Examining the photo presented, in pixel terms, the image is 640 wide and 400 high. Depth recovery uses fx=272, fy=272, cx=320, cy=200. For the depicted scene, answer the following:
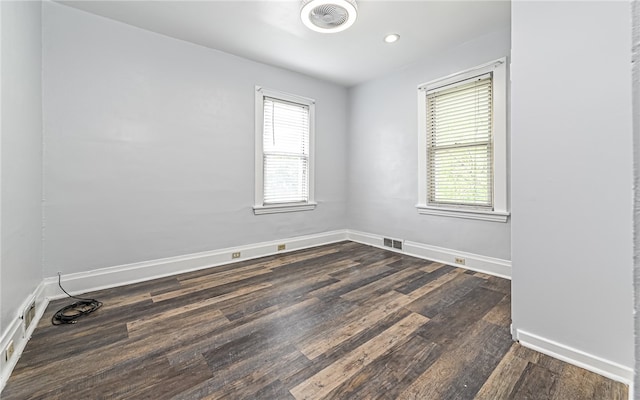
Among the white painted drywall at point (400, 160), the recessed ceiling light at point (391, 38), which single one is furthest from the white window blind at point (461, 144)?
the recessed ceiling light at point (391, 38)

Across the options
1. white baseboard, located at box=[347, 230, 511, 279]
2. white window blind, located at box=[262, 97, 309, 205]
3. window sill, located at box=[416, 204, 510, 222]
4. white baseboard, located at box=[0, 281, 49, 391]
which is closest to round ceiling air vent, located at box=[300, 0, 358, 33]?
white window blind, located at box=[262, 97, 309, 205]

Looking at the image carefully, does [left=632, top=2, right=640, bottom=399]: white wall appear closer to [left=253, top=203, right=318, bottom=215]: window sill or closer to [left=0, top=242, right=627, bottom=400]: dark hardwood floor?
[left=0, top=242, right=627, bottom=400]: dark hardwood floor

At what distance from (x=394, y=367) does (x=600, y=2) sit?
7.50ft

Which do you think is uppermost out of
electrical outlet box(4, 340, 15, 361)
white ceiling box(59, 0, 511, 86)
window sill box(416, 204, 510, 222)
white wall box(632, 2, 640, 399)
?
white ceiling box(59, 0, 511, 86)

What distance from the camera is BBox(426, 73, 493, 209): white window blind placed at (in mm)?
3125

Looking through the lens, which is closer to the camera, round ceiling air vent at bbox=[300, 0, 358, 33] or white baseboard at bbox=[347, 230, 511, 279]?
round ceiling air vent at bbox=[300, 0, 358, 33]

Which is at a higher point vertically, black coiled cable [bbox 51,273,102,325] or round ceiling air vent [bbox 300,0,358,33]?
round ceiling air vent [bbox 300,0,358,33]

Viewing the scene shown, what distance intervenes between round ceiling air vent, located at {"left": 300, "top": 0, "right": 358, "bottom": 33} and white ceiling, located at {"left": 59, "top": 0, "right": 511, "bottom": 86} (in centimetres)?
15

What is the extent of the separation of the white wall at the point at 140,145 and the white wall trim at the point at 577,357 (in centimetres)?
300

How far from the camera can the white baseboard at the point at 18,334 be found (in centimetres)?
149

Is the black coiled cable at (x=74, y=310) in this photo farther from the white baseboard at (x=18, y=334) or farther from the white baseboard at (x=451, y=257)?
the white baseboard at (x=451, y=257)

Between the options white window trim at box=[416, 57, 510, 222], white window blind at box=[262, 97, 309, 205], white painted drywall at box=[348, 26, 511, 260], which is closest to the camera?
white window trim at box=[416, 57, 510, 222]

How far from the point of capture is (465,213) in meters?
3.27

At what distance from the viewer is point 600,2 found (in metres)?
1.45
